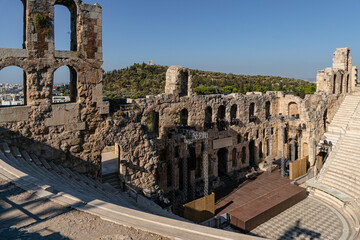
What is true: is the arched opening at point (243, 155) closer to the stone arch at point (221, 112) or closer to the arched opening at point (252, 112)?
the arched opening at point (252, 112)

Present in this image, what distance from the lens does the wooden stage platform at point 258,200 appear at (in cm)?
1475

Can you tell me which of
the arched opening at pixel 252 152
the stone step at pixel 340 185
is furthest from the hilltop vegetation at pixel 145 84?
the stone step at pixel 340 185

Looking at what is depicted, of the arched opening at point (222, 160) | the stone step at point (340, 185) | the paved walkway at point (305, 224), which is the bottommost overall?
the paved walkway at point (305, 224)

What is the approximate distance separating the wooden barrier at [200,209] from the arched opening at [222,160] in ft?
18.6

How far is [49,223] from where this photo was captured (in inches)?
212

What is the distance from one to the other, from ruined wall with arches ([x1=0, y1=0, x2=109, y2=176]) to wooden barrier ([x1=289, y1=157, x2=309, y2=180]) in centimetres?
1400

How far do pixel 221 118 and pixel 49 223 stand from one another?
15831 mm

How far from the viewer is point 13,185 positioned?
6.86 metres

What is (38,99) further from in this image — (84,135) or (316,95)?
(316,95)

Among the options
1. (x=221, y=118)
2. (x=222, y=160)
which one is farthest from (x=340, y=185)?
(x=221, y=118)

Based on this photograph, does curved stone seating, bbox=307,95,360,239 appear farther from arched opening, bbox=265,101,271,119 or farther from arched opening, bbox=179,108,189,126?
arched opening, bbox=179,108,189,126

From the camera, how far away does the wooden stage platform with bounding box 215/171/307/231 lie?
1475 centimetres

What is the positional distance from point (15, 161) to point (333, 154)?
754 inches

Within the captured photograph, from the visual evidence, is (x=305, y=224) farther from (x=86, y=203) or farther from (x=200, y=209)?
(x=86, y=203)
